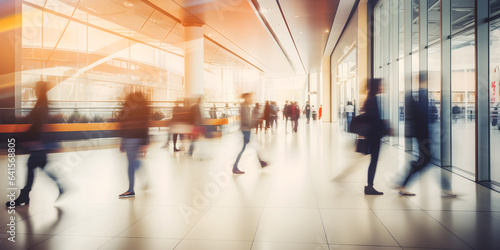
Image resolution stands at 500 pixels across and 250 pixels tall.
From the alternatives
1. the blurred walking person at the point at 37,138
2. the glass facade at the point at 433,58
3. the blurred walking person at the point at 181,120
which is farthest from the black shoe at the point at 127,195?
the glass facade at the point at 433,58

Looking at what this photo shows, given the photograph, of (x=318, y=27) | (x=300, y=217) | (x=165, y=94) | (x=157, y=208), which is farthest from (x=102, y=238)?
(x=318, y=27)

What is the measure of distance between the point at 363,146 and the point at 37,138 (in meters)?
4.90

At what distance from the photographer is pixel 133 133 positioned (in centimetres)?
505

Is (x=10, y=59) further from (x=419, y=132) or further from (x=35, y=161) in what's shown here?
(x=419, y=132)

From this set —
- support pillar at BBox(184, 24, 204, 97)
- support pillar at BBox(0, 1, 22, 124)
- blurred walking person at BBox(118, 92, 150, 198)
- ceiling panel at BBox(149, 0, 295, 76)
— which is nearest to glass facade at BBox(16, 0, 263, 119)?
support pillar at BBox(0, 1, 22, 124)

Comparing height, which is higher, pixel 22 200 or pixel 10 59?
pixel 10 59

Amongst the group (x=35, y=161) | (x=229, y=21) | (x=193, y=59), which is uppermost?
(x=229, y=21)

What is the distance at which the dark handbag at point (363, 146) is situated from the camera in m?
5.08

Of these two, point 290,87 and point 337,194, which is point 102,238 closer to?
point 337,194

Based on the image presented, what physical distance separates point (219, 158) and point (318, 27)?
38.7 feet

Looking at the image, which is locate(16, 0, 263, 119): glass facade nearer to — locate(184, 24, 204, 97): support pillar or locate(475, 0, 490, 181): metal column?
locate(184, 24, 204, 97): support pillar

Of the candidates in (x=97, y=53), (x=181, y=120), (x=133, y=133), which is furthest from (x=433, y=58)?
(x=97, y=53)

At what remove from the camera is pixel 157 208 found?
440 centimetres

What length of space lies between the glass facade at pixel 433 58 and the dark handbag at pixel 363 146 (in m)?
1.22
